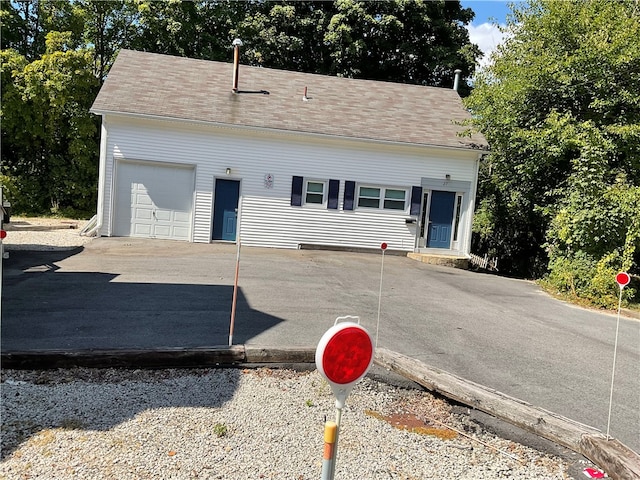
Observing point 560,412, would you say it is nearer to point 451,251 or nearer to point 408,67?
point 451,251

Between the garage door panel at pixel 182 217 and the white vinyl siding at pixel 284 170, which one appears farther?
the garage door panel at pixel 182 217

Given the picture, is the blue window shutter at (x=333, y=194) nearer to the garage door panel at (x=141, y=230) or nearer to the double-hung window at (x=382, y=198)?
the double-hung window at (x=382, y=198)

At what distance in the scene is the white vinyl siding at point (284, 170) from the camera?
51.4 ft

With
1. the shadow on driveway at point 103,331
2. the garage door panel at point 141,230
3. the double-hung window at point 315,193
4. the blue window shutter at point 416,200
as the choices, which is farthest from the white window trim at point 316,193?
the shadow on driveway at point 103,331

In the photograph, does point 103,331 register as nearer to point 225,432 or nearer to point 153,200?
point 225,432

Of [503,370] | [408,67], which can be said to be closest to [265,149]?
[503,370]

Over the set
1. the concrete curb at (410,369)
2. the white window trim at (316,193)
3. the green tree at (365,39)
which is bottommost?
the concrete curb at (410,369)

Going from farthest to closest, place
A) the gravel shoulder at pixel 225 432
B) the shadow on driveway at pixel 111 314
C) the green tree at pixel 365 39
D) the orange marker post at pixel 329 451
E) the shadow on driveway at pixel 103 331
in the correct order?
the green tree at pixel 365 39
the shadow on driveway at pixel 111 314
the shadow on driveway at pixel 103 331
the gravel shoulder at pixel 225 432
the orange marker post at pixel 329 451

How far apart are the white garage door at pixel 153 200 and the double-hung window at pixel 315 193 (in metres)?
3.68

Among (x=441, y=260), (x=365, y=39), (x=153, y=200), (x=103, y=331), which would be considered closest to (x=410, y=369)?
(x=103, y=331)

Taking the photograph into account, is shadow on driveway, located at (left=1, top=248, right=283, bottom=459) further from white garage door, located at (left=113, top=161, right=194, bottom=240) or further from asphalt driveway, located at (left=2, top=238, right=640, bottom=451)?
white garage door, located at (left=113, top=161, right=194, bottom=240)

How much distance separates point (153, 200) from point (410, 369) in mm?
12654

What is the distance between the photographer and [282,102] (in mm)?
17891

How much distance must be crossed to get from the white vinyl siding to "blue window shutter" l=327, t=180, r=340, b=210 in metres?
0.13
